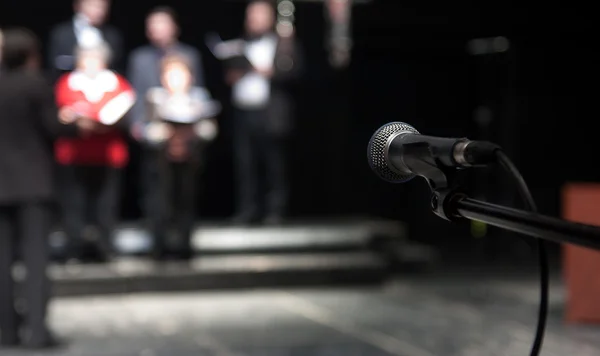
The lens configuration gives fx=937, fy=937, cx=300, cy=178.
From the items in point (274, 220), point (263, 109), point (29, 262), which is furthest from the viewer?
point (274, 220)

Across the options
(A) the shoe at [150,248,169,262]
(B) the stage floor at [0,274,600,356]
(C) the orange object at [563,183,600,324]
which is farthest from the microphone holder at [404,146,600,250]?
(A) the shoe at [150,248,169,262]

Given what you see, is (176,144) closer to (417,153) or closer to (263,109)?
(263,109)

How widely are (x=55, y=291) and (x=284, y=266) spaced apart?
1694 millimetres

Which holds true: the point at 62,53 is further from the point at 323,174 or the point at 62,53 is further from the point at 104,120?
the point at 323,174

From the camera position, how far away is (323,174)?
9.03m

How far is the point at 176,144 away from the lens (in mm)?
6746

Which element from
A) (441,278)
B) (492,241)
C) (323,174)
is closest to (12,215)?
(441,278)

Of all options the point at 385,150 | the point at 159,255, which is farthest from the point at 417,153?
the point at 159,255

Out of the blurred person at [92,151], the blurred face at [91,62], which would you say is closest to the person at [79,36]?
the blurred person at [92,151]

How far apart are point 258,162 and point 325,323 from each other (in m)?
2.41

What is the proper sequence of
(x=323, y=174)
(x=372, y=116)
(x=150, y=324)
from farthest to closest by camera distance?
(x=372, y=116)
(x=323, y=174)
(x=150, y=324)

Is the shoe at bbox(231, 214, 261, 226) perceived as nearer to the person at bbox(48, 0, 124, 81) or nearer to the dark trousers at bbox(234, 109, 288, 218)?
the dark trousers at bbox(234, 109, 288, 218)

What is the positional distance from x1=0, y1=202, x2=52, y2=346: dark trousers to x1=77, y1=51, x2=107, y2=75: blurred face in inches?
65.1

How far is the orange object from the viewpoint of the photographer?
5.73 m
